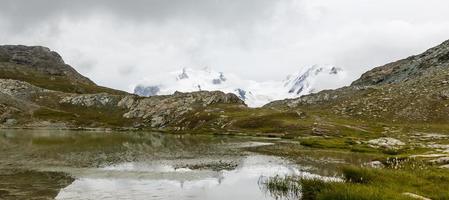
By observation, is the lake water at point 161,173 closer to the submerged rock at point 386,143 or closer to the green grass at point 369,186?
the green grass at point 369,186

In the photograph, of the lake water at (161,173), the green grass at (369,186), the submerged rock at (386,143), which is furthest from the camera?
the submerged rock at (386,143)

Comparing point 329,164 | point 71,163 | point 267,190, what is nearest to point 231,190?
point 267,190

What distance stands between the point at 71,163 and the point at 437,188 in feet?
166

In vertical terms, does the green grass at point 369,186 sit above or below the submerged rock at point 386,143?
below

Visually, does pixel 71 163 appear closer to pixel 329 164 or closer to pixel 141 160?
pixel 141 160

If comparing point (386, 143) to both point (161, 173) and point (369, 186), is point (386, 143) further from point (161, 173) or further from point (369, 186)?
point (369, 186)

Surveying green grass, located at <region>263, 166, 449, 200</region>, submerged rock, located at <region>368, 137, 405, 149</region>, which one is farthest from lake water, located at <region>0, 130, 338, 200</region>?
submerged rock, located at <region>368, 137, 405, 149</region>

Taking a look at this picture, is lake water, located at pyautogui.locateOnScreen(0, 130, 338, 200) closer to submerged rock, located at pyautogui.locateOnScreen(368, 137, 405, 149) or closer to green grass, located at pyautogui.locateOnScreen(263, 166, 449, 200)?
green grass, located at pyautogui.locateOnScreen(263, 166, 449, 200)

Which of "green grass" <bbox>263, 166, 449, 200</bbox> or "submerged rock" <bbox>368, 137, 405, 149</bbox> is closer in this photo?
"green grass" <bbox>263, 166, 449, 200</bbox>

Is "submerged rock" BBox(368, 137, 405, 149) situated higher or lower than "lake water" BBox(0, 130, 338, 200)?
higher

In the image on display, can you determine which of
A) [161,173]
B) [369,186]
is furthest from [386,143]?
[369,186]

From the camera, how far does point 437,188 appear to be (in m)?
37.2

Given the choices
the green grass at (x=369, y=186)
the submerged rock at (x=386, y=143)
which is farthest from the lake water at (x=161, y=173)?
the submerged rock at (x=386, y=143)

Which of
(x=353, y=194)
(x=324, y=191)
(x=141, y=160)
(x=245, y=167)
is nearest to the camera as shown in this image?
(x=353, y=194)
